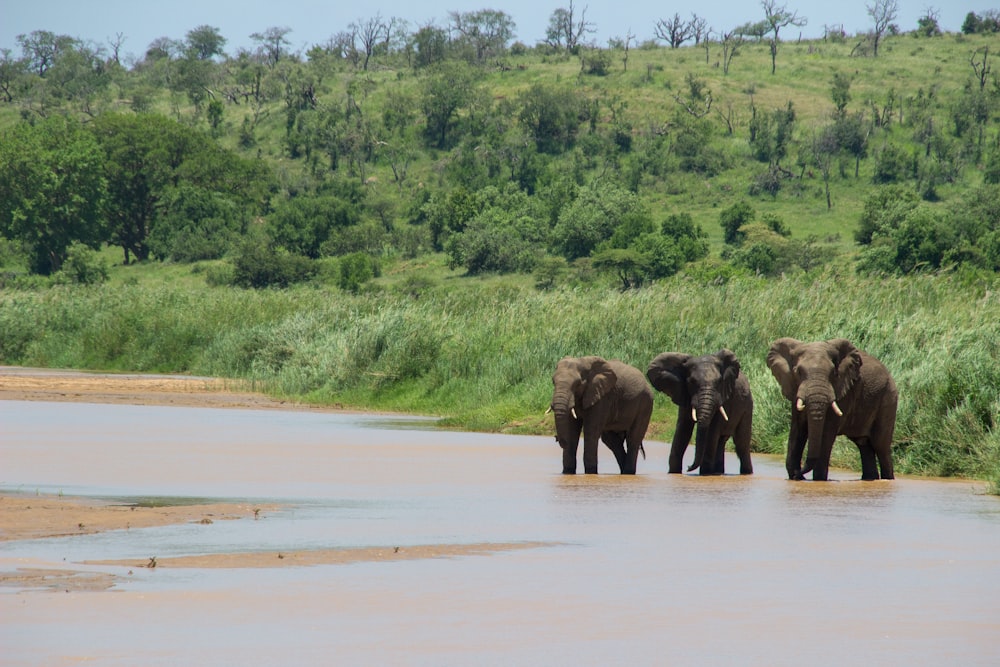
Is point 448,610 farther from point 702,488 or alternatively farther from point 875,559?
point 702,488

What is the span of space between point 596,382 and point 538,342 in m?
10.8

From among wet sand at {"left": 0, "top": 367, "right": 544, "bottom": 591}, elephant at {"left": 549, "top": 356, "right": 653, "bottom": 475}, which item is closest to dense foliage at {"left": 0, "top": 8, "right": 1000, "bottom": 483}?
elephant at {"left": 549, "top": 356, "right": 653, "bottom": 475}

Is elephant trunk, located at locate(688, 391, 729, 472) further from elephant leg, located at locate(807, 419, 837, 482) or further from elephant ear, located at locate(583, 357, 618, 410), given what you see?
elephant leg, located at locate(807, 419, 837, 482)

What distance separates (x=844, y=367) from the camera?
50.2 feet

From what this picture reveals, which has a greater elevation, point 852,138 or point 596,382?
point 852,138

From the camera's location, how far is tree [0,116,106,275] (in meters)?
76.8

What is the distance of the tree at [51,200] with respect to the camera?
252 ft

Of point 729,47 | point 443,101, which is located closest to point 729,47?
point 729,47

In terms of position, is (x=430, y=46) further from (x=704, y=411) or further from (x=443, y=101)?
(x=704, y=411)

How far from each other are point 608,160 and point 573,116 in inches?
280

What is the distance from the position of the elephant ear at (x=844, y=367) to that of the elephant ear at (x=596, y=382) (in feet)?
7.51

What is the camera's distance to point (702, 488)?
15133 millimetres

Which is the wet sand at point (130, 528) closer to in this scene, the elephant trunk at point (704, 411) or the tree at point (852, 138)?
the elephant trunk at point (704, 411)

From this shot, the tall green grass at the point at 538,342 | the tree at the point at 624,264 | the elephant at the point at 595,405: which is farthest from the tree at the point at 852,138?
the elephant at the point at 595,405
